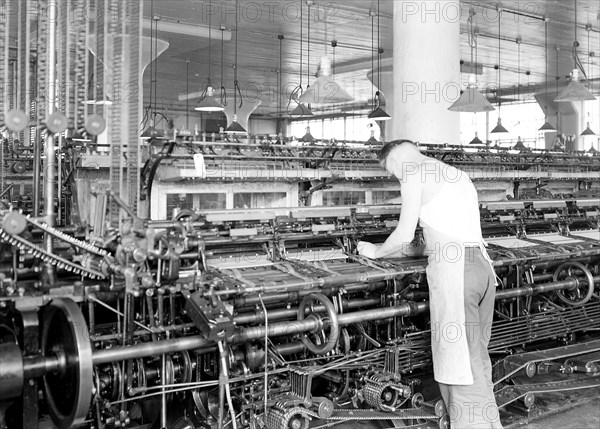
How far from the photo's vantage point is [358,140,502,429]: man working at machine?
12.5 feet

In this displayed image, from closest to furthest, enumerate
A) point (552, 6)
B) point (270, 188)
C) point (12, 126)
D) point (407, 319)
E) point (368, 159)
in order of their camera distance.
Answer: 1. point (12, 126)
2. point (407, 319)
3. point (270, 188)
4. point (368, 159)
5. point (552, 6)

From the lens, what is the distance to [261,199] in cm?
516

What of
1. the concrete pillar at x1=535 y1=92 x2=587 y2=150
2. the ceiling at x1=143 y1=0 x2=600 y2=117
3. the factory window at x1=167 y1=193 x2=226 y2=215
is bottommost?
the factory window at x1=167 y1=193 x2=226 y2=215

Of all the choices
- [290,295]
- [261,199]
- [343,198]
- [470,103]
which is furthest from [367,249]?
[470,103]

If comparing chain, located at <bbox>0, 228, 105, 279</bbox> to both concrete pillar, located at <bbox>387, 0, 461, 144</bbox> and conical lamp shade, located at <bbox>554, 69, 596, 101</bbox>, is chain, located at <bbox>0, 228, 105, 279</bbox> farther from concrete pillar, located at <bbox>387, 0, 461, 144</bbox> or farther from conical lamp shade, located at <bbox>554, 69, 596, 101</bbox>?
conical lamp shade, located at <bbox>554, 69, 596, 101</bbox>

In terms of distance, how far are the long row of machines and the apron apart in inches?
9.3

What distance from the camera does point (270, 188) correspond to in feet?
16.3

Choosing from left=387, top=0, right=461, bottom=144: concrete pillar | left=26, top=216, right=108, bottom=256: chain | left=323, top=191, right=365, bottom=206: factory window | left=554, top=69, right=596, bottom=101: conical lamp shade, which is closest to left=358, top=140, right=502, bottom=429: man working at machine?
left=26, top=216, right=108, bottom=256: chain

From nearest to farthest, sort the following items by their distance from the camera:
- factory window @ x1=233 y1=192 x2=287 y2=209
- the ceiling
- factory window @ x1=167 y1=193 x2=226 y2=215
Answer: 1. factory window @ x1=167 y1=193 x2=226 y2=215
2. factory window @ x1=233 y1=192 x2=287 y2=209
3. the ceiling

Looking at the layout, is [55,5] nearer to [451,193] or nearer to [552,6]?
[451,193]

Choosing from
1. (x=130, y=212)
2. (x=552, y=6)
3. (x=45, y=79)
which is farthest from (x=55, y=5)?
(x=552, y=6)

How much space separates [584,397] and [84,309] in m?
3.14

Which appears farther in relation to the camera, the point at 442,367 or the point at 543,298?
the point at 543,298

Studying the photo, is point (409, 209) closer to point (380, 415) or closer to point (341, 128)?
point (380, 415)
